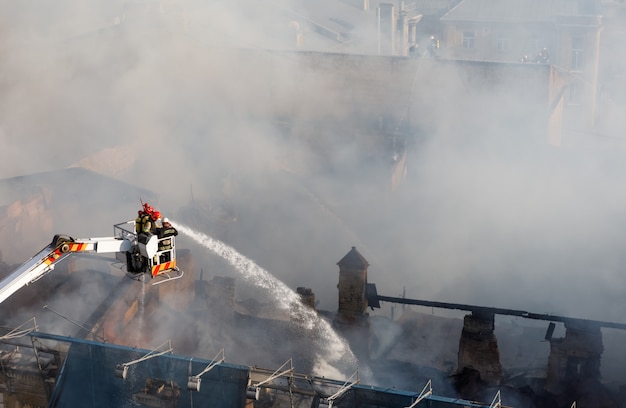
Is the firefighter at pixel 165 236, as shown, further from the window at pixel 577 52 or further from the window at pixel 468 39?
the window at pixel 468 39

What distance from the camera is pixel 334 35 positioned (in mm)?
36562

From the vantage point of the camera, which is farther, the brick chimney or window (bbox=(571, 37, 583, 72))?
window (bbox=(571, 37, 583, 72))

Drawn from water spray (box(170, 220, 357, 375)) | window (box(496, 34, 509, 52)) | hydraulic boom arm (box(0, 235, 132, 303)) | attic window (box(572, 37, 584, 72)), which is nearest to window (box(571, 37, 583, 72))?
attic window (box(572, 37, 584, 72))

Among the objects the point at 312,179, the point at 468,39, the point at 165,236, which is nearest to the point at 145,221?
the point at 165,236

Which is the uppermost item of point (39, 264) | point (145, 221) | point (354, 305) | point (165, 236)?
point (145, 221)

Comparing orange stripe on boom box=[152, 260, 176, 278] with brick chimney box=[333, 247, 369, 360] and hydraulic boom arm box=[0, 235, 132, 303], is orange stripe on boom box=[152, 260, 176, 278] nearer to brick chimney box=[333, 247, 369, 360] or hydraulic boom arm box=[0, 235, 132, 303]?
hydraulic boom arm box=[0, 235, 132, 303]

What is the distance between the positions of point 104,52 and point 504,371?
51.6 feet

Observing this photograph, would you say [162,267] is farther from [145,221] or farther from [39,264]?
[39,264]

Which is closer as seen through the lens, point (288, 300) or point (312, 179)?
point (288, 300)

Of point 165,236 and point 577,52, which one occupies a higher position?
point 577,52

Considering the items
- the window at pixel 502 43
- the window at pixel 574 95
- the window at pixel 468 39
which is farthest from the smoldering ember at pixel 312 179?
the window at pixel 468 39

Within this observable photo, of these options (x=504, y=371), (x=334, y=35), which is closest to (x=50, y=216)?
(x=504, y=371)

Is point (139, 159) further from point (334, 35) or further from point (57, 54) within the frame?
point (334, 35)

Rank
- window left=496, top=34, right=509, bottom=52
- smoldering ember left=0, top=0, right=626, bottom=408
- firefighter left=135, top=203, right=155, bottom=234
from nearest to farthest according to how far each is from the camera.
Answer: firefighter left=135, top=203, right=155, bottom=234
smoldering ember left=0, top=0, right=626, bottom=408
window left=496, top=34, right=509, bottom=52
